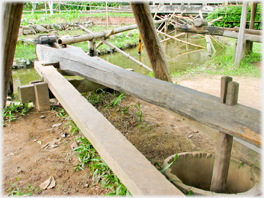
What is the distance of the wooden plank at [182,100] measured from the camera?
151 centimetres

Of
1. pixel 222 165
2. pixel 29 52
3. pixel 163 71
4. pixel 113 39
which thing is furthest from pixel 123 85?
pixel 113 39

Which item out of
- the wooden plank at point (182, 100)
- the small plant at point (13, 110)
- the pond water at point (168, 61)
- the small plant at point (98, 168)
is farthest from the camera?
the pond water at point (168, 61)

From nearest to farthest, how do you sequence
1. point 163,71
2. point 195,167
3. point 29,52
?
point 195,167, point 163,71, point 29,52

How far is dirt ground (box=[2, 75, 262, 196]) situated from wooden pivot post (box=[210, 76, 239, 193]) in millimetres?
658

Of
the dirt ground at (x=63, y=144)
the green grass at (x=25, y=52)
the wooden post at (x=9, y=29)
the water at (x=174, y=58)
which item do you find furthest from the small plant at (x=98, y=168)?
the green grass at (x=25, y=52)

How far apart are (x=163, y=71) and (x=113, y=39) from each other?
944cm

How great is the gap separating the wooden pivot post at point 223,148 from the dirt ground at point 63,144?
2.16ft

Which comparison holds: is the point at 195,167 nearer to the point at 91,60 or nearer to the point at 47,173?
the point at 47,173

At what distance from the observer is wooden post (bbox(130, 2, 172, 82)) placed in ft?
9.86

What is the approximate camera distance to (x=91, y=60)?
10.6ft

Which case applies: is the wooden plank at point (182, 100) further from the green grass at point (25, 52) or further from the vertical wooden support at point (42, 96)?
the green grass at point (25, 52)

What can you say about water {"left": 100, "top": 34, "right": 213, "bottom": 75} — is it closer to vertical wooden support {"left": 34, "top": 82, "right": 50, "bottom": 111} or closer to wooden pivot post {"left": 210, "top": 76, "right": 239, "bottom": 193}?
vertical wooden support {"left": 34, "top": 82, "right": 50, "bottom": 111}

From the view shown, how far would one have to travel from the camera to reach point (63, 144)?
2.76 metres

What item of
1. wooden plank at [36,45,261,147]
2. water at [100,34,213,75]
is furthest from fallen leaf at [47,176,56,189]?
water at [100,34,213,75]
